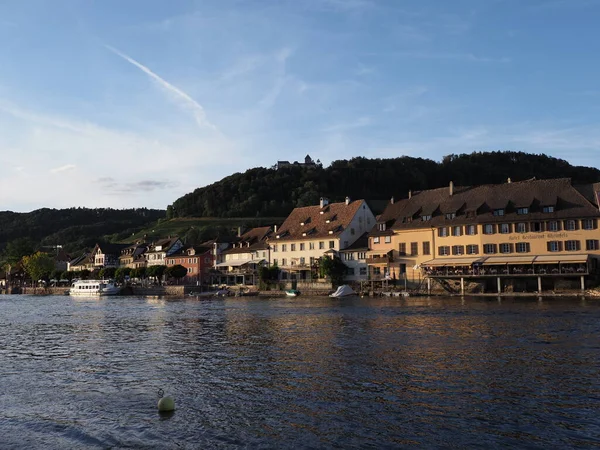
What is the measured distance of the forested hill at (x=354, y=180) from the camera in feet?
538

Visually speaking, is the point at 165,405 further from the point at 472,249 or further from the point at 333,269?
the point at 333,269

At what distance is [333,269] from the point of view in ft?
275

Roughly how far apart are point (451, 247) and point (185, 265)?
207 feet

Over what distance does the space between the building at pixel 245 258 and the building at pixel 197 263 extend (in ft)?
12.6

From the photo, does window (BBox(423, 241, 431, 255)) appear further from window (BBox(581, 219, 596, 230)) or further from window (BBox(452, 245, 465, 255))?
window (BBox(581, 219, 596, 230))

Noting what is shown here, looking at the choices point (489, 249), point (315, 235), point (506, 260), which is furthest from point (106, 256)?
point (506, 260)

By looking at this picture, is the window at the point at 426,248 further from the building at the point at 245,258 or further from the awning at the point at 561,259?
the building at the point at 245,258

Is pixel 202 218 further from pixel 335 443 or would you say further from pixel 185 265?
pixel 335 443

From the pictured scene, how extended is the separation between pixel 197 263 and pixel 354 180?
7112cm

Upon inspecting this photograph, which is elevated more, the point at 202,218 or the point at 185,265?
the point at 202,218

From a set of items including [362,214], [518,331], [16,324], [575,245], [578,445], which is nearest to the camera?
[578,445]

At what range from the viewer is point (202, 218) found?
575 ft

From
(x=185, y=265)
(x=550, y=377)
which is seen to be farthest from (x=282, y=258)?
(x=550, y=377)

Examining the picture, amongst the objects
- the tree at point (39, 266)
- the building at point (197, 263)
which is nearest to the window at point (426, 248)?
the building at point (197, 263)
